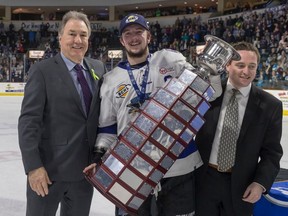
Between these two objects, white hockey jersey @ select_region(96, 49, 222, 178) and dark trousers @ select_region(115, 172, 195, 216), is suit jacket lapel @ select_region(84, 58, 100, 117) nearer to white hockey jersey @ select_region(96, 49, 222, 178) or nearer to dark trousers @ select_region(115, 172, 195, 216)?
white hockey jersey @ select_region(96, 49, 222, 178)

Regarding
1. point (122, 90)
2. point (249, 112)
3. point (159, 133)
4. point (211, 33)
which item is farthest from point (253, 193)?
point (211, 33)

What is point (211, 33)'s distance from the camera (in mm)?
15836

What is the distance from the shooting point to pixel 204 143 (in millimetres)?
1573

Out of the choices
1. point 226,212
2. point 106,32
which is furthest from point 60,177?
point 106,32

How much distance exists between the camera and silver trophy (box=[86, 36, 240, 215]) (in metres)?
1.22

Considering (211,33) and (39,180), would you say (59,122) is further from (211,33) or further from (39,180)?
(211,33)

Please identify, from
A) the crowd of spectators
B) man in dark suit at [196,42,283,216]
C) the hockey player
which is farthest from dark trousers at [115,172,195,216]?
the crowd of spectators

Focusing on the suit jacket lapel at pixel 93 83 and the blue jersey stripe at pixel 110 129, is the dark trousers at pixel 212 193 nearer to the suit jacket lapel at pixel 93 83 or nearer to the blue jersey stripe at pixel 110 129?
the blue jersey stripe at pixel 110 129

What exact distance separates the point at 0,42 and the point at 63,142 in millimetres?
20411

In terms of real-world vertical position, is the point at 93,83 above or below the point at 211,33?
below

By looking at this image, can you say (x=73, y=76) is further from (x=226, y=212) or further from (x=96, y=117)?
(x=226, y=212)

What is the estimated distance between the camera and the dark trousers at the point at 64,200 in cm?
158

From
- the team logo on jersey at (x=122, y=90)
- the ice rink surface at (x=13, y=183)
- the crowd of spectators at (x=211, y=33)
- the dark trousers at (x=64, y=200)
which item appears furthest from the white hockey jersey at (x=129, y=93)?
the crowd of spectators at (x=211, y=33)

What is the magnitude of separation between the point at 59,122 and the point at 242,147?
74cm
